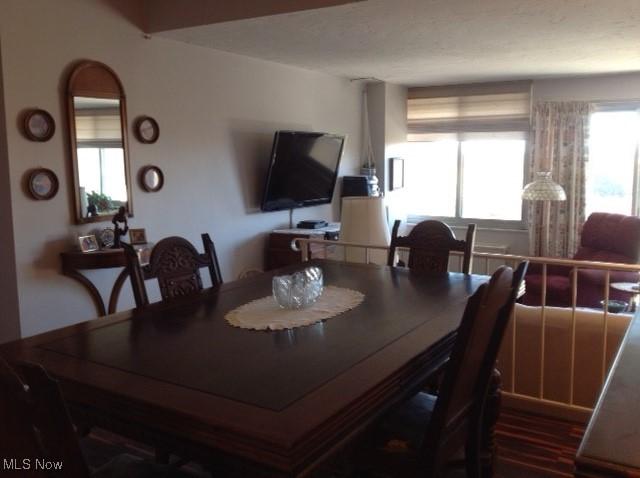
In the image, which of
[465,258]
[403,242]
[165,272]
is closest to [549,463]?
[465,258]

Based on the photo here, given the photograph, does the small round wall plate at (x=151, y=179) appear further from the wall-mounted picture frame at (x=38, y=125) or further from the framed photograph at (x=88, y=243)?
the wall-mounted picture frame at (x=38, y=125)

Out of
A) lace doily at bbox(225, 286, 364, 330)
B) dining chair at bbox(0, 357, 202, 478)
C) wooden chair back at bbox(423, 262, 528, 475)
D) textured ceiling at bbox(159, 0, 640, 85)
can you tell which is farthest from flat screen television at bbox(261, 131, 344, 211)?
dining chair at bbox(0, 357, 202, 478)

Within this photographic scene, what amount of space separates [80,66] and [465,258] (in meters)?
2.59

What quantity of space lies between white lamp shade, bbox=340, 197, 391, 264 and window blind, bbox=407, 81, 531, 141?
12.0ft

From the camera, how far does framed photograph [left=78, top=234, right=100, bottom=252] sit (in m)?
3.62

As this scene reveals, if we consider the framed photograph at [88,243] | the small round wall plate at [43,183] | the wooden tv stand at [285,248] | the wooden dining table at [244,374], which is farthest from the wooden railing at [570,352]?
the small round wall plate at [43,183]

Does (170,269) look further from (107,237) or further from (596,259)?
(596,259)

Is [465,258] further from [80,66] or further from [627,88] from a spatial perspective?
[627,88]

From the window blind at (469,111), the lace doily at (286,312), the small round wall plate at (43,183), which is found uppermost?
the window blind at (469,111)

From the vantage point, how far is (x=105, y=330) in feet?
6.81

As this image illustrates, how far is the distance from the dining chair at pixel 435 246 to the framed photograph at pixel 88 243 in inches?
74.5

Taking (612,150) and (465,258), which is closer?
(465,258)

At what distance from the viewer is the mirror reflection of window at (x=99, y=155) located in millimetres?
3693

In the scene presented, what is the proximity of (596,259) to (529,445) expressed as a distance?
3.39 m
